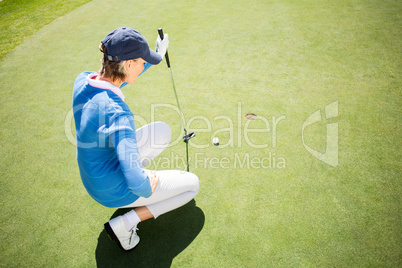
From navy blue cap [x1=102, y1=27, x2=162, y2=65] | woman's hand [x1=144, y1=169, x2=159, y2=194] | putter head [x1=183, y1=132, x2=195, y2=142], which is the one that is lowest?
putter head [x1=183, y1=132, x2=195, y2=142]

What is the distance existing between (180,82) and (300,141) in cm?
200

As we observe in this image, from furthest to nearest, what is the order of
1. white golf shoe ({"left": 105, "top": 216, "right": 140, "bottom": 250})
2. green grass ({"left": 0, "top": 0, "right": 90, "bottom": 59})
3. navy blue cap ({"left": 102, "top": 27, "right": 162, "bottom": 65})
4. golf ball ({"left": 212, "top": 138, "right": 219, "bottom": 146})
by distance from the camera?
green grass ({"left": 0, "top": 0, "right": 90, "bottom": 59})
golf ball ({"left": 212, "top": 138, "right": 219, "bottom": 146})
white golf shoe ({"left": 105, "top": 216, "right": 140, "bottom": 250})
navy blue cap ({"left": 102, "top": 27, "right": 162, "bottom": 65})

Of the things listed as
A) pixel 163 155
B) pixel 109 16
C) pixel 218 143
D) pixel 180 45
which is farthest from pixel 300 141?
pixel 109 16

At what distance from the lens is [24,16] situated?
5863 millimetres

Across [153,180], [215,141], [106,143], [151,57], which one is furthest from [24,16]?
[153,180]

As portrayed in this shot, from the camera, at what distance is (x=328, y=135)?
2811 mm

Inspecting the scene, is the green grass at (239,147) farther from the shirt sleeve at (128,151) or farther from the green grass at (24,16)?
the shirt sleeve at (128,151)

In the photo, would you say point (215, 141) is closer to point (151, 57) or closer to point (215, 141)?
point (215, 141)

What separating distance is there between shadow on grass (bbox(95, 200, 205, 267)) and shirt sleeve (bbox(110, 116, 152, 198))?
81cm

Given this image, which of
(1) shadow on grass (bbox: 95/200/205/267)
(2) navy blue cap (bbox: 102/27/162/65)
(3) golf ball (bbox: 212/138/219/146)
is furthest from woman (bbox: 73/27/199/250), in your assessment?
(3) golf ball (bbox: 212/138/219/146)

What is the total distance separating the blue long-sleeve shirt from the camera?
4.43ft

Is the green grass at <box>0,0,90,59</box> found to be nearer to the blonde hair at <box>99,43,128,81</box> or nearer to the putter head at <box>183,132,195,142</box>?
the putter head at <box>183,132,195,142</box>
